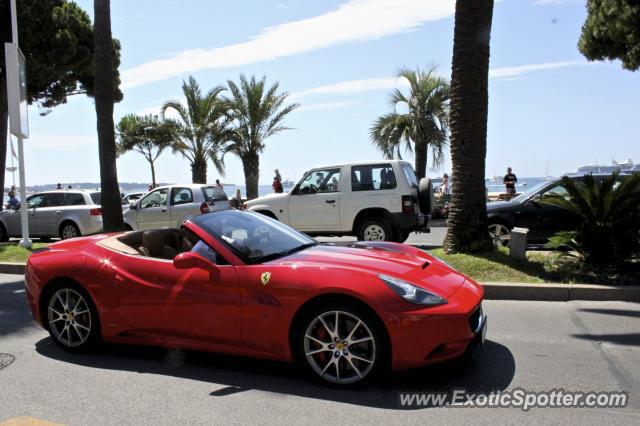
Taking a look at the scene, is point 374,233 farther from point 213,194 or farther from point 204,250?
point 204,250

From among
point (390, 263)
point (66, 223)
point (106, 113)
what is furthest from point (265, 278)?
point (66, 223)

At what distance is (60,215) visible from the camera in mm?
15320

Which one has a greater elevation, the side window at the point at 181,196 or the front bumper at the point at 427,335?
the side window at the point at 181,196

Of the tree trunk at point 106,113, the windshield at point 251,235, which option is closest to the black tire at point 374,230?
the tree trunk at point 106,113

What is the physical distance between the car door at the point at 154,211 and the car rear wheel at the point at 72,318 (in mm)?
9310

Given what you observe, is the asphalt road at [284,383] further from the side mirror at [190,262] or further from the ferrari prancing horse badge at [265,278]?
the side mirror at [190,262]

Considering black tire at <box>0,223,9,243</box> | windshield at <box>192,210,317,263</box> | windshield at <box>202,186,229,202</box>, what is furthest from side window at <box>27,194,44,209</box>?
windshield at <box>192,210,317,263</box>

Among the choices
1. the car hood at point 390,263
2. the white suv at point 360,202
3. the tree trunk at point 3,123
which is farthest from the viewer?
the tree trunk at point 3,123

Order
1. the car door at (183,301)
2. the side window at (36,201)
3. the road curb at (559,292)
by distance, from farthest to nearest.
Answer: the side window at (36,201) → the road curb at (559,292) → the car door at (183,301)

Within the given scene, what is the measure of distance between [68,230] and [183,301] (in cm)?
1214

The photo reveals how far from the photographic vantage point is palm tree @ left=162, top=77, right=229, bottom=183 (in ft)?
86.7

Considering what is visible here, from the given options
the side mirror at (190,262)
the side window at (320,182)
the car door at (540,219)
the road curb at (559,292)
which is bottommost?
the road curb at (559,292)

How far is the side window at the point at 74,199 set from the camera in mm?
15492

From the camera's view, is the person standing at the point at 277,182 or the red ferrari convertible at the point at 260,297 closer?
the red ferrari convertible at the point at 260,297
